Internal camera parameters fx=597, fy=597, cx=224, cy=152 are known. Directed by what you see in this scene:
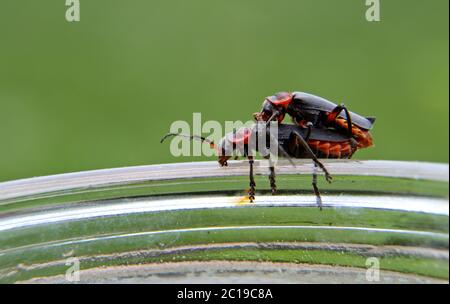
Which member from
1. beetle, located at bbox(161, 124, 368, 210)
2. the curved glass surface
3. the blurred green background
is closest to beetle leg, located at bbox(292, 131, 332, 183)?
beetle, located at bbox(161, 124, 368, 210)

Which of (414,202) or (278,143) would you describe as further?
(278,143)

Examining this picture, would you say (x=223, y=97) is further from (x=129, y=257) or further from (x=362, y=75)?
(x=129, y=257)

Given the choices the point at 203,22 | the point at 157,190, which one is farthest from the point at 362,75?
the point at 157,190

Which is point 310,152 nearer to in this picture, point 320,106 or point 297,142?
point 297,142

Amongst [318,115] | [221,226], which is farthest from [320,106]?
[221,226]

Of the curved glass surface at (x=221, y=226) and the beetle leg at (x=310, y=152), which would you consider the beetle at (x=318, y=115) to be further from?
the curved glass surface at (x=221, y=226)
